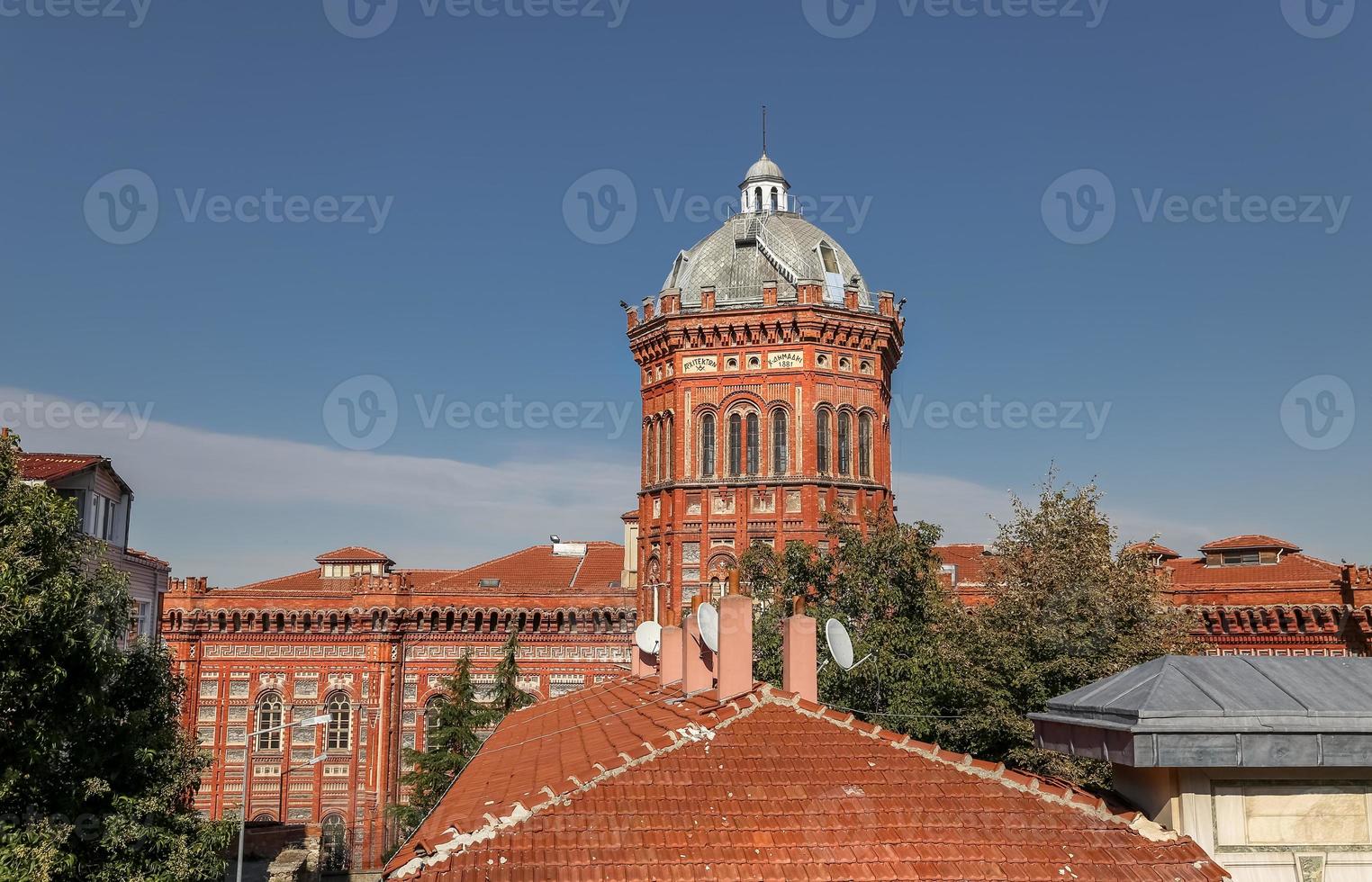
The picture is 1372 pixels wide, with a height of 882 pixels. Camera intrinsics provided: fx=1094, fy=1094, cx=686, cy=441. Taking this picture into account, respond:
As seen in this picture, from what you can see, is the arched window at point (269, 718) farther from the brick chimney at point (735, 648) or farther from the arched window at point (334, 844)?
the brick chimney at point (735, 648)

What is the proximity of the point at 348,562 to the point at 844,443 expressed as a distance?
2274cm

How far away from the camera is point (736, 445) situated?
37.7m

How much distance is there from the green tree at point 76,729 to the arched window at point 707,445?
20212mm

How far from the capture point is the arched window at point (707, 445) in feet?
124

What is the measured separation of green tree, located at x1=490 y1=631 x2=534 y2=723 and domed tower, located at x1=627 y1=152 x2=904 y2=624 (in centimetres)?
490

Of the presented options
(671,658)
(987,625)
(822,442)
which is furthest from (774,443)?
(671,658)

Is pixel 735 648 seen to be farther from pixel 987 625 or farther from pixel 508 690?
pixel 508 690

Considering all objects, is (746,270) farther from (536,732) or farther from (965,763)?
(965,763)

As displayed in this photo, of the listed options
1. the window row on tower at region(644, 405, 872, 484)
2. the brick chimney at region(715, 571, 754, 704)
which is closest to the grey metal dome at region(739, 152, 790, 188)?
the window row on tower at region(644, 405, 872, 484)

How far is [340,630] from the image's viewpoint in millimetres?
40906

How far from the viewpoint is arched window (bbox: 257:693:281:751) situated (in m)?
40.2

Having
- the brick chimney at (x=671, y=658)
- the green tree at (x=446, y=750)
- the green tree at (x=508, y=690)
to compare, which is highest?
the brick chimney at (x=671, y=658)

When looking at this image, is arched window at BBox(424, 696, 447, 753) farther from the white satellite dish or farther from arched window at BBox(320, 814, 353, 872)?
the white satellite dish

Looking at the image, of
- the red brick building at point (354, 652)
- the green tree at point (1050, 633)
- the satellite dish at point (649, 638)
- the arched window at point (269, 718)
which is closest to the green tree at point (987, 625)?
the green tree at point (1050, 633)
